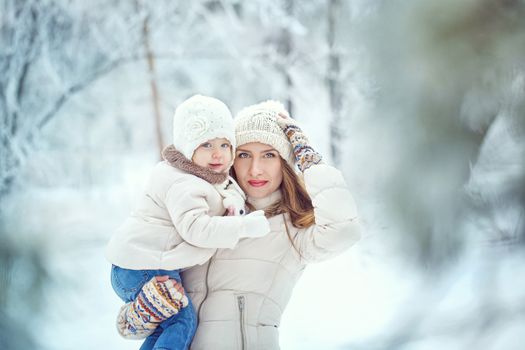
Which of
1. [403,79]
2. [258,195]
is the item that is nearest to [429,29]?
[403,79]

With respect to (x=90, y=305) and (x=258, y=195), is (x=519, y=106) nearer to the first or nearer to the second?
(x=258, y=195)

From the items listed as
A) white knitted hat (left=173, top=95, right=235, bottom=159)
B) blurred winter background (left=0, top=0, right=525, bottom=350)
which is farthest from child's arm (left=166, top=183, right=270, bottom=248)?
blurred winter background (left=0, top=0, right=525, bottom=350)

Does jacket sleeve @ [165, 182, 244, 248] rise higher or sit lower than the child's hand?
higher

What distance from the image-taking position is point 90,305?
2756 mm

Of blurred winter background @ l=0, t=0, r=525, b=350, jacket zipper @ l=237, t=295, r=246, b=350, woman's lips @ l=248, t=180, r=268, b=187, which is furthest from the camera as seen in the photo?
blurred winter background @ l=0, t=0, r=525, b=350

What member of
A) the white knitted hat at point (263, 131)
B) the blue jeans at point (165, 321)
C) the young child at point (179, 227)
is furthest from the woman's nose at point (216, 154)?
the blue jeans at point (165, 321)

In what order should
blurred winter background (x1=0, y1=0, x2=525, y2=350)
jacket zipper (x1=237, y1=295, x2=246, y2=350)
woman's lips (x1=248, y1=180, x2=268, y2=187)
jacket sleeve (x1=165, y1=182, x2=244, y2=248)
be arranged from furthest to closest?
blurred winter background (x1=0, y1=0, x2=525, y2=350)
woman's lips (x1=248, y1=180, x2=268, y2=187)
jacket zipper (x1=237, y1=295, x2=246, y2=350)
jacket sleeve (x1=165, y1=182, x2=244, y2=248)

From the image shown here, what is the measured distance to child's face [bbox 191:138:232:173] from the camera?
1.18 m

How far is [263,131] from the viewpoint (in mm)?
1290

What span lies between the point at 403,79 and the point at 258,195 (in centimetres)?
166

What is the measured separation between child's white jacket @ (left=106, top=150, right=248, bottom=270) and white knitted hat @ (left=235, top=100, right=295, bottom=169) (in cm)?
17

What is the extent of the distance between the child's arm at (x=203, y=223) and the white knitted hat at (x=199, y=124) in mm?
101

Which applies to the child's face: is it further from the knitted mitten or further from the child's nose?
the knitted mitten

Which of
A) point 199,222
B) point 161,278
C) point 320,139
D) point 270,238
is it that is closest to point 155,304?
point 161,278
